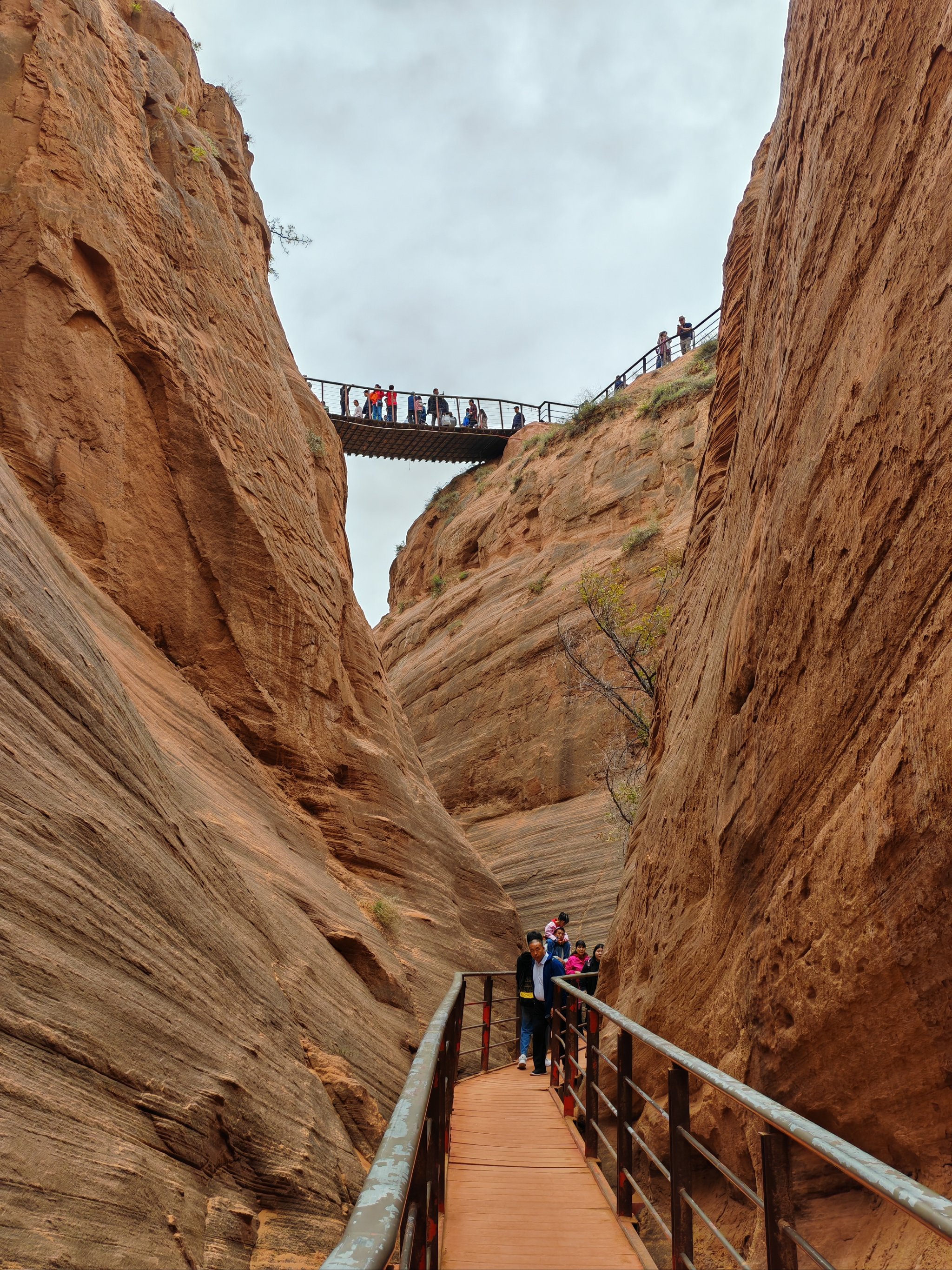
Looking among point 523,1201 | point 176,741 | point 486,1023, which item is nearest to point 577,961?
point 486,1023

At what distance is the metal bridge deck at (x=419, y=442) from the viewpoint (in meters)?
36.6

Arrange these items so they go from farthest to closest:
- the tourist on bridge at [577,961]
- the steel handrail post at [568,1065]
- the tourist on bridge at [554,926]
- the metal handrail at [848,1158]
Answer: the tourist on bridge at [577,961]
the tourist on bridge at [554,926]
the steel handrail post at [568,1065]
the metal handrail at [848,1158]

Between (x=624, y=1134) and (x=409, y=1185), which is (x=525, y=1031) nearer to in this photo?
(x=624, y=1134)

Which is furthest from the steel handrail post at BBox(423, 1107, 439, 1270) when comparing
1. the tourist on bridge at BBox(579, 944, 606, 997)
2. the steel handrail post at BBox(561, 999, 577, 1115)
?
the tourist on bridge at BBox(579, 944, 606, 997)

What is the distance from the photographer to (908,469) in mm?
4199

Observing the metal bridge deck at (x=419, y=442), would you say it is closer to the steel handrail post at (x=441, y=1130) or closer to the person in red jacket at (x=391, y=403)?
the person in red jacket at (x=391, y=403)

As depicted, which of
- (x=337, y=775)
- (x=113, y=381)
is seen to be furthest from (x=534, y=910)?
(x=113, y=381)

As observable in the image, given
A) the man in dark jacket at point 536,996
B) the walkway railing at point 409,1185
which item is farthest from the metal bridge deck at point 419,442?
the walkway railing at point 409,1185

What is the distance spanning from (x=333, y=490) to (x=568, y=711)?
9.72m

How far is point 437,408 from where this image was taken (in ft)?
127

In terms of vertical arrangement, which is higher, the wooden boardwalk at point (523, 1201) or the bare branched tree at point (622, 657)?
the bare branched tree at point (622, 657)

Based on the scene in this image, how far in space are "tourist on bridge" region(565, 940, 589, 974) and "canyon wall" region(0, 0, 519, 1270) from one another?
4.82 ft

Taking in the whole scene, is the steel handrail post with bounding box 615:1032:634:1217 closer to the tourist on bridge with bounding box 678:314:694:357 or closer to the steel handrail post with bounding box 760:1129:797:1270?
the steel handrail post with bounding box 760:1129:797:1270

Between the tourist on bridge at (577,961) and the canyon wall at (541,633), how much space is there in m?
5.51
